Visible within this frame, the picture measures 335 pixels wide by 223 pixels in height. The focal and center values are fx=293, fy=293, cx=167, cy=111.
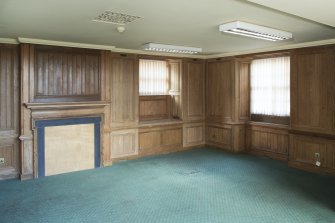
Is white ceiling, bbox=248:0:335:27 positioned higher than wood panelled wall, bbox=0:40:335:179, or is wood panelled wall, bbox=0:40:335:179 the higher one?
white ceiling, bbox=248:0:335:27

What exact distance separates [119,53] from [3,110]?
2.58m

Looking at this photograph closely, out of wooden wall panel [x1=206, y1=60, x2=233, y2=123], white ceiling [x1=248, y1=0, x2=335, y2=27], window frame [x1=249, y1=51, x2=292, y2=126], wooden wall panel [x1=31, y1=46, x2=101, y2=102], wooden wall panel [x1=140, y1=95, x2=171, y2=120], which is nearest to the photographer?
white ceiling [x1=248, y1=0, x2=335, y2=27]

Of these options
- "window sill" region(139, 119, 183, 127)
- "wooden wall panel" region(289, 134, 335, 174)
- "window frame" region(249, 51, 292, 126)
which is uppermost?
"window frame" region(249, 51, 292, 126)

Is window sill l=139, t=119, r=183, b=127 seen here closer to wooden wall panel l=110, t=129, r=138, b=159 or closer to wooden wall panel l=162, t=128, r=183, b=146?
wooden wall panel l=162, t=128, r=183, b=146

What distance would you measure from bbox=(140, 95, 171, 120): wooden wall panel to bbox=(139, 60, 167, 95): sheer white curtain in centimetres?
14

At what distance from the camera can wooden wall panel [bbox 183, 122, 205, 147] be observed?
25.4 ft

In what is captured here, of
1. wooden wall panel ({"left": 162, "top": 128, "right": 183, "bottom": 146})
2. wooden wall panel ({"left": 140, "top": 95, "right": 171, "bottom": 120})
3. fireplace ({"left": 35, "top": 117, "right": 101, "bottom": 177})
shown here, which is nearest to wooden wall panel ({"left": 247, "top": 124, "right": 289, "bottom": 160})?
wooden wall panel ({"left": 162, "top": 128, "right": 183, "bottom": 146})

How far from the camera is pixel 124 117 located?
6.62m

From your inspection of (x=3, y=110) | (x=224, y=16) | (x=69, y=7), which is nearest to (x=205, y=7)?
(x=224, y=16)

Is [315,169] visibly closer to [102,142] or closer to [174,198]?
[174,198]

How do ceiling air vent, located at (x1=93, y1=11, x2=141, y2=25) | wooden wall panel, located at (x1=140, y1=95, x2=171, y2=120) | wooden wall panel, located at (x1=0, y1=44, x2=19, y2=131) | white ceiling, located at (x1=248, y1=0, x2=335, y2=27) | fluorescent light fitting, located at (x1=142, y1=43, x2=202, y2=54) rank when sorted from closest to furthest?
white ceiling, located at (x1=248, y1=0, x2=335, y2=27) → ceiling air vent, located at (x1=93, y1=11, x2=141, y2=25) → wooden wall panel, located at (x1=0, y1=44, x2=19, y2=131) → fluorescent light fitting, located at (x1=142, y1=43, x2=202, y2=54) → wooden wall panel, located at (x1=140, y1=95, x2=171, y2=120)

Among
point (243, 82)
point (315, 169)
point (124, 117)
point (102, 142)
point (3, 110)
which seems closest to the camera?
point (3, 110)

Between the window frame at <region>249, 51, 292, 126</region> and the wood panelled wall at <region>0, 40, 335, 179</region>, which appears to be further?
the window frame at <region>249, 51, 292, 126</region>

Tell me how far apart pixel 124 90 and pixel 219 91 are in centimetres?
258
